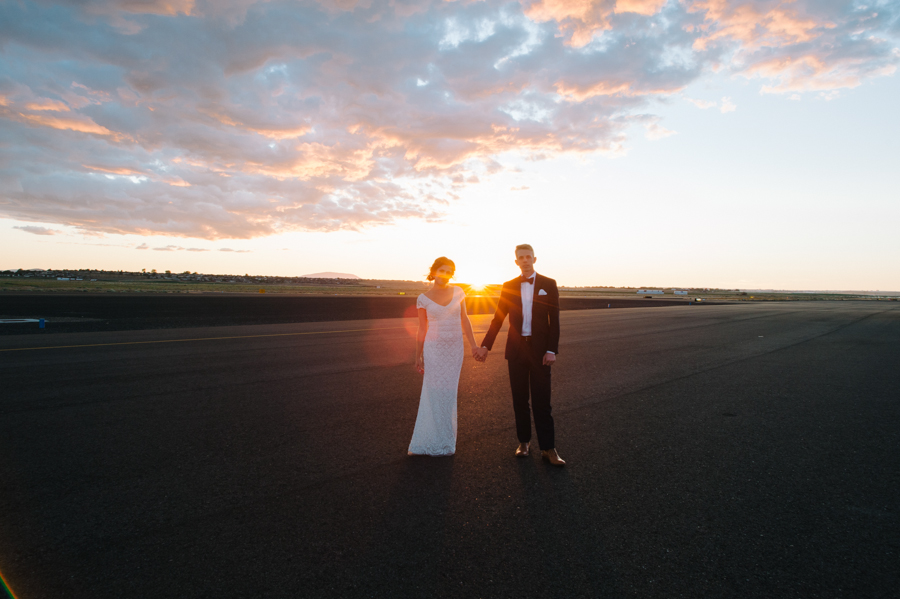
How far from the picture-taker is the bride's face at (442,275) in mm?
4801

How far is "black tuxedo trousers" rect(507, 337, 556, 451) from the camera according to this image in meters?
4.61

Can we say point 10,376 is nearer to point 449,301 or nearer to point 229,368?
point 229,368

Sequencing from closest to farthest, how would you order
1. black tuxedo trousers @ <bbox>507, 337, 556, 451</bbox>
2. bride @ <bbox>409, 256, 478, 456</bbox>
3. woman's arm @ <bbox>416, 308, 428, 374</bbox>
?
black tuxedo trousers @ <bbox>507, 337, 556, 451</bbox> → bride @ <bbox>409, 256, 478, 456</bbox> → woman's arm @ <bbox>416, 308, 428, 374</bbox>

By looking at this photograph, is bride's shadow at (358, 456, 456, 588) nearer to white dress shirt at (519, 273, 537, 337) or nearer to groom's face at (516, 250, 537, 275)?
white dress shirt at (519, 273, 537, 337)

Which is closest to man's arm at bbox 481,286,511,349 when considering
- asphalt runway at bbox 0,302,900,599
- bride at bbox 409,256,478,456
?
bride at bbox 409,256,478,456

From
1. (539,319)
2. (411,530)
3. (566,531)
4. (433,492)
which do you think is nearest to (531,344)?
(539,319)

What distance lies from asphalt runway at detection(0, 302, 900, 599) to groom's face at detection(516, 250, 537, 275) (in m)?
1.88

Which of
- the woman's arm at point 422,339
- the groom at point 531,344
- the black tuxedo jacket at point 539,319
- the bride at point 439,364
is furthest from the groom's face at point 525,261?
the woman's arm at point 422,339

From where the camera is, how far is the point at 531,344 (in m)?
4.71

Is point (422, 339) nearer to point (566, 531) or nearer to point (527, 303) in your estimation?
point (527, 303)

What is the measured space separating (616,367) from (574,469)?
19.2 feet

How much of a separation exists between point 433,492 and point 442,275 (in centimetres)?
206

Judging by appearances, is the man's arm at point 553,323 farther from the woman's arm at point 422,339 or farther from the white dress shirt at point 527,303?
the woman's arm at point 422,339

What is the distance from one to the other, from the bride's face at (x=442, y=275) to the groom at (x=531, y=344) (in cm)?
70
